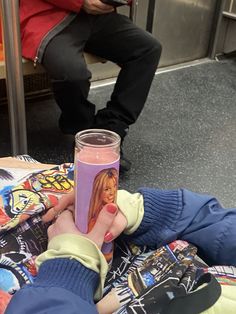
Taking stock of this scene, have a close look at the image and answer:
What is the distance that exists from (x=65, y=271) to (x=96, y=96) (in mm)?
1662

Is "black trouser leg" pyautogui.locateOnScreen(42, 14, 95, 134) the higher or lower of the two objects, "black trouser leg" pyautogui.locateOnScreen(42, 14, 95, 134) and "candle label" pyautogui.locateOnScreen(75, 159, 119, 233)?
the lower

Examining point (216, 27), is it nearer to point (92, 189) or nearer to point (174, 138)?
point (174, 138)

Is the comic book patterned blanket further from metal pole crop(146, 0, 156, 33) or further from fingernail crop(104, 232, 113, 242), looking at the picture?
metal pole crop(146, 0, 156, 33)

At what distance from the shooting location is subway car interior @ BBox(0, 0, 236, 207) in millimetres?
1411

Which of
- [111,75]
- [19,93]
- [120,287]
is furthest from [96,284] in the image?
[111,75]

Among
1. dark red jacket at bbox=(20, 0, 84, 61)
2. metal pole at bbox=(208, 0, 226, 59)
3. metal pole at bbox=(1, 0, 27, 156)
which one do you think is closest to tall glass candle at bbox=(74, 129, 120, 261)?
metal pole at bbox=(1, 0, 27, 156)

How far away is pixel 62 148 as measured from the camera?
172cm

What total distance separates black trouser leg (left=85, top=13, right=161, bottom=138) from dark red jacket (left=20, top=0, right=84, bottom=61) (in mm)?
153

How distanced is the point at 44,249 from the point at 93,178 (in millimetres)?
195

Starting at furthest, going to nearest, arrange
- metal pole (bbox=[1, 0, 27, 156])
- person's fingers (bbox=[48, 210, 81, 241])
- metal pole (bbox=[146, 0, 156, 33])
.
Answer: metal pole (bbox=[146, 0, 156, 33]), metal pole (bbox=[1, 0, 27, 156]), person's fingers (bbox=[48, 210, 81, 241])

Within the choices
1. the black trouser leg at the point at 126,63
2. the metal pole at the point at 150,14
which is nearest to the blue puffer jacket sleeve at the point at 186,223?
the black trouser leg at the point at 126,63

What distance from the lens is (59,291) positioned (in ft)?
1.85

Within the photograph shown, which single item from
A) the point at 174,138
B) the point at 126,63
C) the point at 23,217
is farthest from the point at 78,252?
the point at 174,138

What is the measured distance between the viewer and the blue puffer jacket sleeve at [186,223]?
2.42 ft
